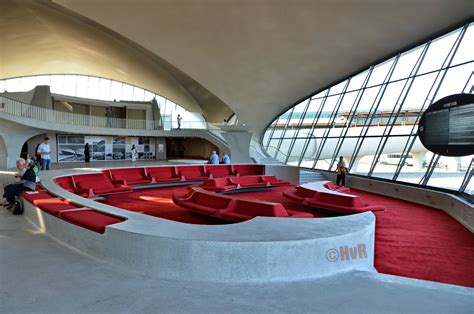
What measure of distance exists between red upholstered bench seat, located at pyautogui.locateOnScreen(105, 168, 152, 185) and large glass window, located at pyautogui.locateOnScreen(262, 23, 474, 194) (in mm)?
10745

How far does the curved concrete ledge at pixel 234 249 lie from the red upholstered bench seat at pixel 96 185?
20.0ft

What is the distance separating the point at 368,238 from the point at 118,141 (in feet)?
91.4

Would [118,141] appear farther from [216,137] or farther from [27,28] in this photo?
A: [27,28]

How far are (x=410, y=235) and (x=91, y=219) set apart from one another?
268 inches

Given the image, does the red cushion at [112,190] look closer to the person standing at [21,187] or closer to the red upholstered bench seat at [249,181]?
the person standing at [21,187]

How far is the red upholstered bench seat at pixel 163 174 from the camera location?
1334 centimetres

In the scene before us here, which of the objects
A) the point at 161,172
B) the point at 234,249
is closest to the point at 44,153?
the point at 161,172

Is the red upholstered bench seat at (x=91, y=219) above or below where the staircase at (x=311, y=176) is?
above

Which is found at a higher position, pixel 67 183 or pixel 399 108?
pixel 399 108

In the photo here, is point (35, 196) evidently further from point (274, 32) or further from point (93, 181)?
point (274, 32)

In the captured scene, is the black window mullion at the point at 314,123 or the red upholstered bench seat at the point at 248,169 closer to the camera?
the red upholstered bench seat at the point at 248,169

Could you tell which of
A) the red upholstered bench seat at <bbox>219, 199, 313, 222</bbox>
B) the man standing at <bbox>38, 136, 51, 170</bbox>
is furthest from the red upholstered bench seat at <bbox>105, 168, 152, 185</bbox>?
the red upholstered bench seat at <bbox>219, 199, 313, 222</bbox>

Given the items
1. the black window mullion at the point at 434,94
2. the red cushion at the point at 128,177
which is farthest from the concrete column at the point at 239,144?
the black window mullion at the point at 434,94

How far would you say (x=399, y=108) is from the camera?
1534 centimetres
